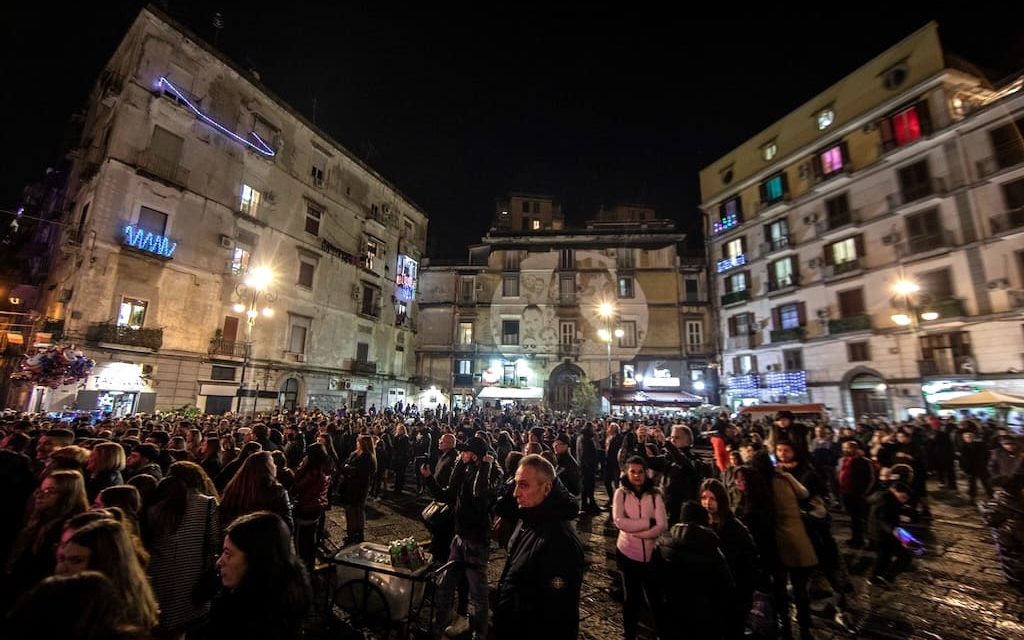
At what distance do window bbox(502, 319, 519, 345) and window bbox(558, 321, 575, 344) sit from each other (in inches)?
137

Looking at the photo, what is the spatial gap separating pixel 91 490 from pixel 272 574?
3.58 metres

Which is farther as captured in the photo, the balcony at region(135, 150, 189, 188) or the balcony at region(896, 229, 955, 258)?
the balcony at region(896, 229, 955, 258)

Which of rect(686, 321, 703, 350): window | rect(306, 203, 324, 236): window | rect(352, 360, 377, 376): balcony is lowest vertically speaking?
rect(352, 360, 377, 376): balcony

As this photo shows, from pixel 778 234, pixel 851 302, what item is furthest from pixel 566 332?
pixel 851 302

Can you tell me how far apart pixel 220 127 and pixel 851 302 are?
35342mm

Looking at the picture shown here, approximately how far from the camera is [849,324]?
22.6 metres

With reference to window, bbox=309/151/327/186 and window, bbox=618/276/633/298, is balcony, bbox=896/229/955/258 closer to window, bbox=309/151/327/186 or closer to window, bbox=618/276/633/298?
window, bbox=618/276/633/298

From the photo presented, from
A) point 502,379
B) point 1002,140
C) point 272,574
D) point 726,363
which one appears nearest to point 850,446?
point 272,574

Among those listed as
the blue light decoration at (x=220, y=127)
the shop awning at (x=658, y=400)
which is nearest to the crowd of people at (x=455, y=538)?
the shop awning at (x=658, y=400)

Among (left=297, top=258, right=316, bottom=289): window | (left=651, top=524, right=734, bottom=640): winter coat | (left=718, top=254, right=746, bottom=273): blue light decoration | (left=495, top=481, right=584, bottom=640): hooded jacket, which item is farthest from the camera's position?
(left=718, top=254, right=746, bottom=273): blue light decoration

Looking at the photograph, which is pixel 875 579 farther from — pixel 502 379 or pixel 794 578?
pixel 502 379

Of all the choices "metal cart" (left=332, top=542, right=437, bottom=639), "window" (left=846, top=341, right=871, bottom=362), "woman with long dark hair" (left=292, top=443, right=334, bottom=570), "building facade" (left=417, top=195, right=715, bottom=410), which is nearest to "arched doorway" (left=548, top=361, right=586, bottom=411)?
"building facade" (left=417, top=195, right=715, bottom=410)

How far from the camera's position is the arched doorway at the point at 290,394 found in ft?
79.9

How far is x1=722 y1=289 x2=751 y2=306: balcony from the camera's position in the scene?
28.6 m
